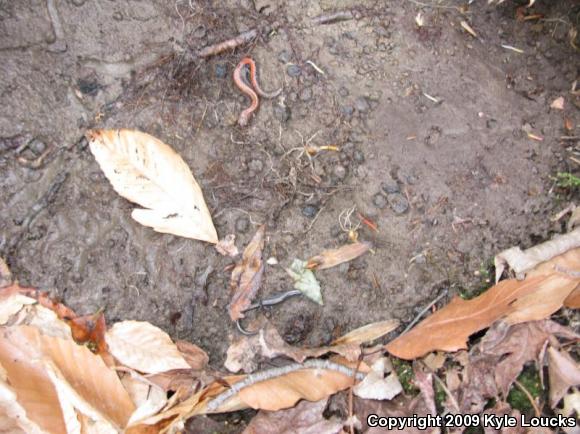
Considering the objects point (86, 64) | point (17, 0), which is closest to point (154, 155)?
point (86, 64)

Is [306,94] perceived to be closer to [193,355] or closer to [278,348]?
[278,348]

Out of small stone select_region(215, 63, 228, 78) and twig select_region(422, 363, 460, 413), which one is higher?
small stone select_region(215, 63, 228, 78)

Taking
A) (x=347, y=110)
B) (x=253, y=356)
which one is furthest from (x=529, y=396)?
(x=347, y=110)

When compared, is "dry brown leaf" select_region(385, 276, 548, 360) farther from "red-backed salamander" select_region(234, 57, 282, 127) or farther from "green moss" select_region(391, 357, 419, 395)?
"red-backed salamander" select_region(234, 57, 282, 127)

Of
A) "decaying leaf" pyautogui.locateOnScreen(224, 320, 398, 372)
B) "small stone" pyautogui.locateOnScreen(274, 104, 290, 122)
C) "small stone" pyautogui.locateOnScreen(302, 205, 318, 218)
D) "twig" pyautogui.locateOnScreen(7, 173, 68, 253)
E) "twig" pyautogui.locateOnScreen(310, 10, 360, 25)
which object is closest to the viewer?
"decaying leaf" pyautogui.locateOnScreen(224, 320, 398, 372)

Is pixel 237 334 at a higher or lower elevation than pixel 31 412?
lower

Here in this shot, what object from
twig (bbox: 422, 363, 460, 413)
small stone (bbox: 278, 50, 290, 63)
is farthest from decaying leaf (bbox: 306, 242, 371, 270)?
small stone (bbox: 278, 50, 290, 63)

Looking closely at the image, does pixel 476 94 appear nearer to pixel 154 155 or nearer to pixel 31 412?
pixel 154 155
